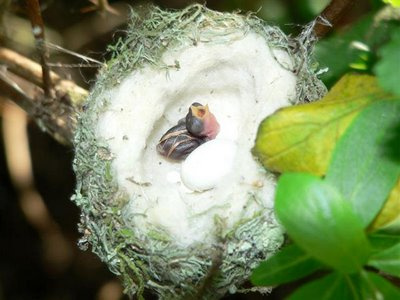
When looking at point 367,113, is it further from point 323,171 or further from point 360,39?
point 360,39

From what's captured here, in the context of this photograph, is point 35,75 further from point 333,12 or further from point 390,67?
point 390,67

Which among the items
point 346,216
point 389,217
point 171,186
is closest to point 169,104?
point 171,186

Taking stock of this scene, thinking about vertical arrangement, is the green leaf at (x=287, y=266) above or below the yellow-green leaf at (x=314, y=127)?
below

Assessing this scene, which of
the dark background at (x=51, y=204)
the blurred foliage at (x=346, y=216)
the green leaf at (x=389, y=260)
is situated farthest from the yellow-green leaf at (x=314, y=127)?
the dark background at (x=51, y=204)

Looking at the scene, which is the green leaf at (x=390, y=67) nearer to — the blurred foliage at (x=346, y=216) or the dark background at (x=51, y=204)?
the blurred foliage at (x=346, y=216)

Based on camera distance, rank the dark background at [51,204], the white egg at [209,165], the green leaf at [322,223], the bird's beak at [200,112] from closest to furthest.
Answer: the green leaf at [322,223] → the white egg at [209,165] → the bird's beak at [200,112] → the dark background at [51,204]

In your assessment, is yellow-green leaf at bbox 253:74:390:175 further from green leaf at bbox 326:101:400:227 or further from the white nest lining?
the white nest lining
